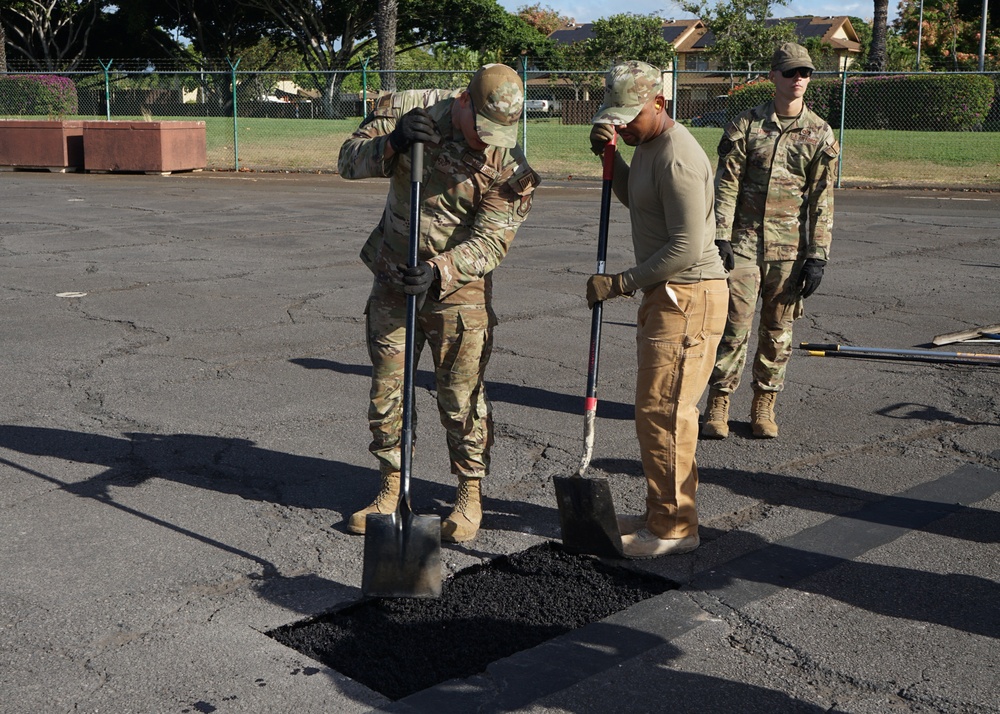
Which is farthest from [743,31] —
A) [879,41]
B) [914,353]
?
[914,353]

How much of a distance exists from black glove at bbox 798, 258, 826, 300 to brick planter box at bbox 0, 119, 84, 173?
2018 centimetres

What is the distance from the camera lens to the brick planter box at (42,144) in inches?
893

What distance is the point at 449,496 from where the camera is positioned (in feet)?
16.2

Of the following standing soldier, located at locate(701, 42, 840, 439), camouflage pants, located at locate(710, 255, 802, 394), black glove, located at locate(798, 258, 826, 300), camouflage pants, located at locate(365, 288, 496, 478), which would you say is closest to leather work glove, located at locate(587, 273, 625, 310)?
camouflage pants, located at locate(365, 288, 496, 478)

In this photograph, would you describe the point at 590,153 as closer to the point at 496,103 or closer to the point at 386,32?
the point at 386,32

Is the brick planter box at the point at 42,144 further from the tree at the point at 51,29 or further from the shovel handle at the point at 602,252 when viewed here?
the tree at the point at 51,29

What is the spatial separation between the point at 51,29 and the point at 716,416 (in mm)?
57897

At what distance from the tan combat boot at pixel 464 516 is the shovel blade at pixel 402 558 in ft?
2.05

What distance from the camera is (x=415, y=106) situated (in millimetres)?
4234

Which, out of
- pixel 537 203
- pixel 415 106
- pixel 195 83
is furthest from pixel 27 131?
pixel 415 106

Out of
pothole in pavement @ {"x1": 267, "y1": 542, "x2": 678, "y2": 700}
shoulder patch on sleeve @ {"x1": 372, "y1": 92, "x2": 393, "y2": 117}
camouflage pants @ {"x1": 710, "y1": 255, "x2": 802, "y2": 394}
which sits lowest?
pothole in pavement @ {"x1": 267, "y1": 542, "x2": 678, "y2": 700}

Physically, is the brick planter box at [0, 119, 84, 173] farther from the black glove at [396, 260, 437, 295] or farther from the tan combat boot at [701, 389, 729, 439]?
the black glove at [396, 260, 437, 295]

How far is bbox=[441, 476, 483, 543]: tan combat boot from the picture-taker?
4418 mm

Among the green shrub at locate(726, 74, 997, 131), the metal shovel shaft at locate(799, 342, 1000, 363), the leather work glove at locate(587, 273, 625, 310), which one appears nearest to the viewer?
the leather work glove at locate(587, 273, 625, 310)
